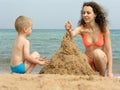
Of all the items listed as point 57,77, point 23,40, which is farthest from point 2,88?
point 23,40

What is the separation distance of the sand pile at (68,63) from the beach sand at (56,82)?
28 centimetres


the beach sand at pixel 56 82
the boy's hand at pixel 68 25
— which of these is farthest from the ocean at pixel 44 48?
the beach sand at pixel 56 82

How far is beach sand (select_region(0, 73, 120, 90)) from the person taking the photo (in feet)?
12.5

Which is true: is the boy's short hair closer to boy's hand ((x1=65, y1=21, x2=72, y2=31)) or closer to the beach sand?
boy's hand ((x1=65, y1=21, x2=72, y2=31))

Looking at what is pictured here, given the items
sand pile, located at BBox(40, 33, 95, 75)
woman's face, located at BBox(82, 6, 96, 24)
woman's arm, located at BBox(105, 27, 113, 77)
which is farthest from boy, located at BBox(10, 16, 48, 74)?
woman's arm, located at BBox(105, 27, 113, 77)

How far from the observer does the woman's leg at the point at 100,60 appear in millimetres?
5219

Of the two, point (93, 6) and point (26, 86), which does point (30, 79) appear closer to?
point (26, 86)

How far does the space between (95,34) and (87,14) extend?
1.09 feet

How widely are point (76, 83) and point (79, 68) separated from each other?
0.66 metres

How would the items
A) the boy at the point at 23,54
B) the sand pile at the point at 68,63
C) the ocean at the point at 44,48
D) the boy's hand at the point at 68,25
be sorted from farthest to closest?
1. the ocean at the point at 44,48
2. the boy at the point at 23,54
3. the boy's hand at the point at 68,25
4. the sand pile at the point at 68,63

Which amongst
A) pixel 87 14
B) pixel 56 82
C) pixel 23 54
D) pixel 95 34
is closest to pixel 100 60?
pixel 95 34

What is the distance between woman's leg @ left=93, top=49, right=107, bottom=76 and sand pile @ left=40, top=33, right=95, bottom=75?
54cm

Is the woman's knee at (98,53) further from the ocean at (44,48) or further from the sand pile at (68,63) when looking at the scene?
the ocean at (44,48)

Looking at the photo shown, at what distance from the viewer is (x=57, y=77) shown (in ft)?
13.7
